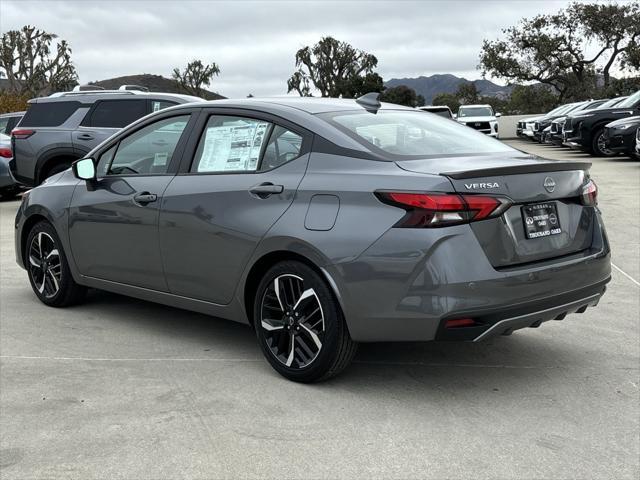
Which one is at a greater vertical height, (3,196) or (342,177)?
(342,177)

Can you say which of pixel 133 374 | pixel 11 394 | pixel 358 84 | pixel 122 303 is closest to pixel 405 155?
pixel 133 374

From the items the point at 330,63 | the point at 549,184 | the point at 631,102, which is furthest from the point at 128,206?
the point at 330,63

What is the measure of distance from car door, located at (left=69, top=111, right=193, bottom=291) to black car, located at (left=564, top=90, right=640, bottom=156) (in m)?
17.6

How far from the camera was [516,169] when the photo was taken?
13.4 feet

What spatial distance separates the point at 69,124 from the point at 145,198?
7.15 metres

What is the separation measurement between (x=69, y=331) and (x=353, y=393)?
94.6 inches

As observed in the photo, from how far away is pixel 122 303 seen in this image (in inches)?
260

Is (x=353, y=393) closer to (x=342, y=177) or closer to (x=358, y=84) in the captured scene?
(x=342, y=177)

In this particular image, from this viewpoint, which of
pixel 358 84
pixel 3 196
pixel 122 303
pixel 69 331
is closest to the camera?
pixel 69 331

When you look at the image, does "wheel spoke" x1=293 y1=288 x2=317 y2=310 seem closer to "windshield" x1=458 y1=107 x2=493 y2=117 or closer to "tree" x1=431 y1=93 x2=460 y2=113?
"windshield" x1=458 y1=107 x2=493 y2=117

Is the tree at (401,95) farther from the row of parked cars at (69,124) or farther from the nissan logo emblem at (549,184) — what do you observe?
the nissan logo emblem at (549,184)

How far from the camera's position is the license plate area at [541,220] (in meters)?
4.09

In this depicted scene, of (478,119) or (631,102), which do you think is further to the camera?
(478,119)

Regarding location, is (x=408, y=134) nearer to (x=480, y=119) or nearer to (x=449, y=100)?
(x=480, y=119)
